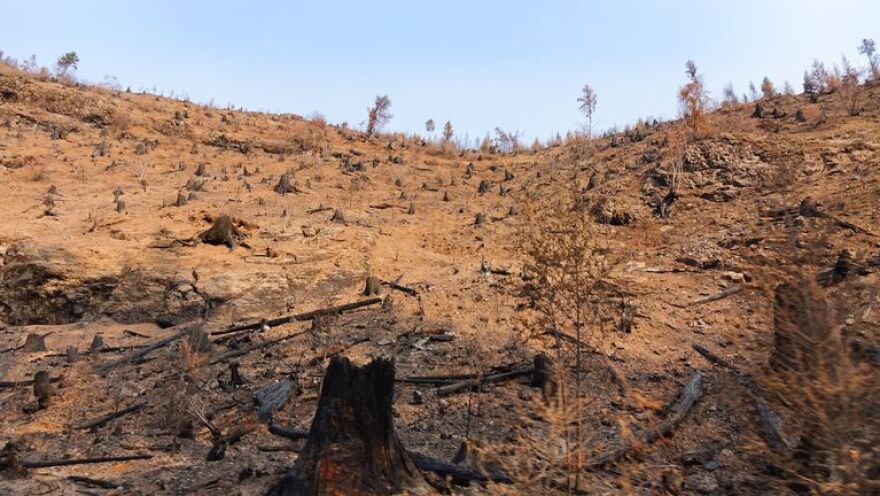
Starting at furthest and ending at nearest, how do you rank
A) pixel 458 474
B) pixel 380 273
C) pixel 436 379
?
pixel 380 273 → pixel 436 379 → pixel 458 474

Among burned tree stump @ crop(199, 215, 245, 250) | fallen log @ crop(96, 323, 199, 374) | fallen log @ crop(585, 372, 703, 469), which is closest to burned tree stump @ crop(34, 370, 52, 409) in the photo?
fallen log @ crop(96, 323, 199, 374)

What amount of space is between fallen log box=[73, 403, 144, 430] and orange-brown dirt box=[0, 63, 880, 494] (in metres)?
0.06

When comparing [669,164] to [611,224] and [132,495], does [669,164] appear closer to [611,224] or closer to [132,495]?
[611,224]

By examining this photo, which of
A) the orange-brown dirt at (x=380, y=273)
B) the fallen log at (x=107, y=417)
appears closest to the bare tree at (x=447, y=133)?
the orange-brown dirt at (x=380, y=273)

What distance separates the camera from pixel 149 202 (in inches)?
414

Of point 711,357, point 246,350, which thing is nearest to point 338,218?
point 246,350

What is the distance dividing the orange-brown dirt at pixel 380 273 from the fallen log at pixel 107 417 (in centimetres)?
6

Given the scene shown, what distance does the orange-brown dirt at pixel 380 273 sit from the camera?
4.23m

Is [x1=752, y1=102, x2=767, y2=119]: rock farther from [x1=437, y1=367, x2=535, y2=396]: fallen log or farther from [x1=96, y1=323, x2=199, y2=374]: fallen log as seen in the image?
[x1=96, y1=323, x2=199, y2=374]: fallen log

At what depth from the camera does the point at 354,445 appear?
3148 millimetres

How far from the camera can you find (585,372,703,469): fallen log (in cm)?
377

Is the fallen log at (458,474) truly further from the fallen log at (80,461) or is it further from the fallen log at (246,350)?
the fallen log at (246,350)

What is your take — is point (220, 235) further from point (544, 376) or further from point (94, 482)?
point (544, 376)

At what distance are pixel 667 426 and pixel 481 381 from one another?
1726 millimetres
